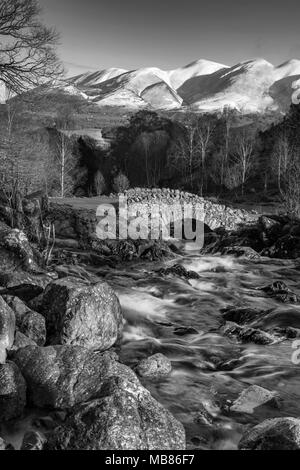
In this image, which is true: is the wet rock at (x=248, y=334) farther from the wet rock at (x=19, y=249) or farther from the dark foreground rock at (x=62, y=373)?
the wet rock at (x=19, y=249)

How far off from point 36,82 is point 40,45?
135 centimetres

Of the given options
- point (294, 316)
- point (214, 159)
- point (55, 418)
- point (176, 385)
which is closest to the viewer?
point (55, 418)

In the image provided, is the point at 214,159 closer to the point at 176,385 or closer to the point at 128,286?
the point at 128,286

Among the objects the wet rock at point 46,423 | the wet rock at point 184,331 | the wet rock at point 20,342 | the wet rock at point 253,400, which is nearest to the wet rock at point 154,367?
the wet rock at point 253,400

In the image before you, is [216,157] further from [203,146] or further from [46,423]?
[46,423]

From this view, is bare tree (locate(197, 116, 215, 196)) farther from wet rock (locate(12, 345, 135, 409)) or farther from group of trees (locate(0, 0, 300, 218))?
wet rock (locate(12, 345, 135, 409))

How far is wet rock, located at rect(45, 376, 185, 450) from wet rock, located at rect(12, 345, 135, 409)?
0.78m

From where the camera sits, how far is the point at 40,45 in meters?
18.1

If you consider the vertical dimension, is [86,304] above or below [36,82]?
below

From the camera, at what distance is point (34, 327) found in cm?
912

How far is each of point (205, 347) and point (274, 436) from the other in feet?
16.4

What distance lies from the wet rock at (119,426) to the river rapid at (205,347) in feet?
2.58
